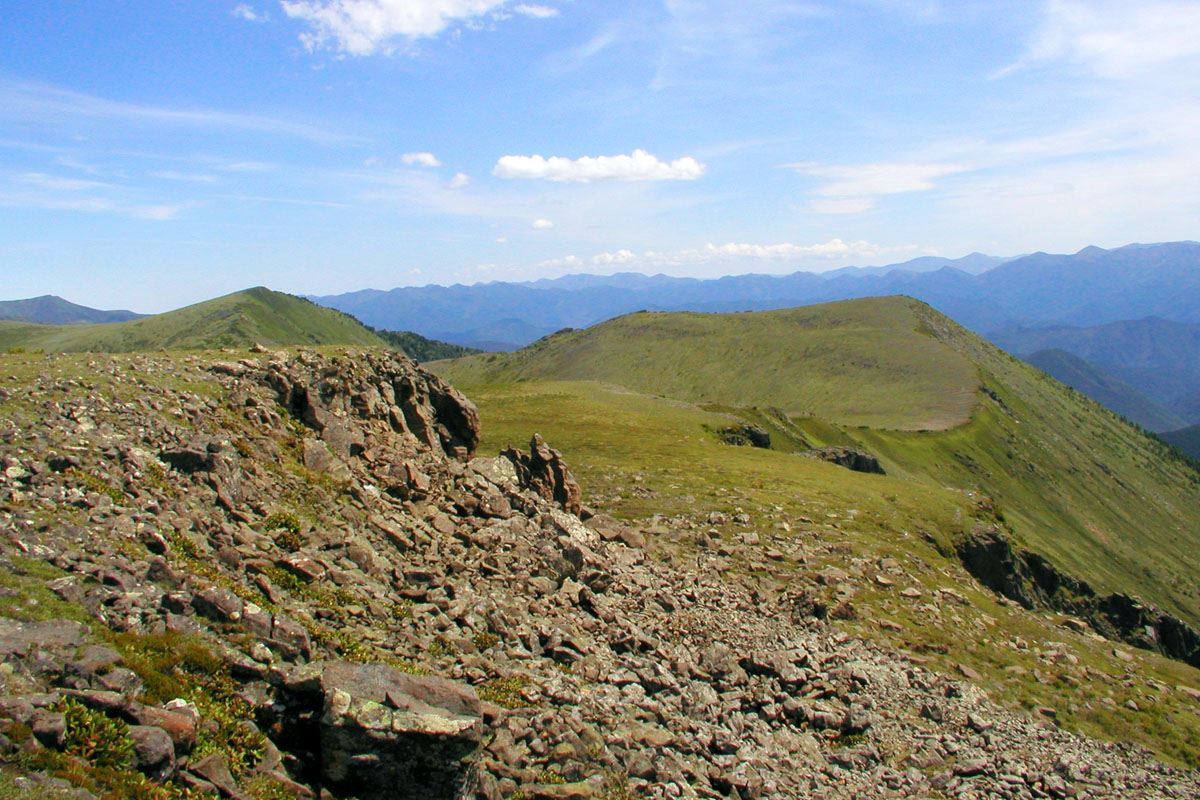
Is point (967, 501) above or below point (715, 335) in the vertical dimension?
below

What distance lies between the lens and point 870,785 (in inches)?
600

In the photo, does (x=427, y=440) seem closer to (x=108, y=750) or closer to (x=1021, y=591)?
(x=108, y=750)

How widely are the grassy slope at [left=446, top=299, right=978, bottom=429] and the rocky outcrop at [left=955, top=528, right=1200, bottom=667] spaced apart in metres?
69.9

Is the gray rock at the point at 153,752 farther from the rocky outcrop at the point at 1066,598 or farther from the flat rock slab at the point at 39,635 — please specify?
the rocky outcrop at the point at 1066,598

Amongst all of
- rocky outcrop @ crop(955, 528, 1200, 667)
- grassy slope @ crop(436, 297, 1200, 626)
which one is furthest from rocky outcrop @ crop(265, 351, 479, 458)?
grassy slope @ crop(436, 297, 1200, 626)

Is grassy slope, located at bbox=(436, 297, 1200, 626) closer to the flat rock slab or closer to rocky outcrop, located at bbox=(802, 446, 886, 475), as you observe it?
rocky outcrop, located at bbox=(802, 446, 886, 475)

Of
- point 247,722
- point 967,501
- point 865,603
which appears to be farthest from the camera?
point 967,501

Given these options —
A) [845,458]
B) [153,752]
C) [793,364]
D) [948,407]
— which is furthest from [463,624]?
[793,364]

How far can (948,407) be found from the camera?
122938mm

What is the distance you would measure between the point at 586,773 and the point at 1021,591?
1446 inches

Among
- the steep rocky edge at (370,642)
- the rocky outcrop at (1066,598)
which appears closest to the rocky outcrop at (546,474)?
the steep rocky edge at (370,642)

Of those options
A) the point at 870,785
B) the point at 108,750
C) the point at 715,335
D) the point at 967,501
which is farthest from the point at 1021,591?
the point at 715,335

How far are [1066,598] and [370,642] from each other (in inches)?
1963

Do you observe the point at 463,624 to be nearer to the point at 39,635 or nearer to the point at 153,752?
the point at 153,752
